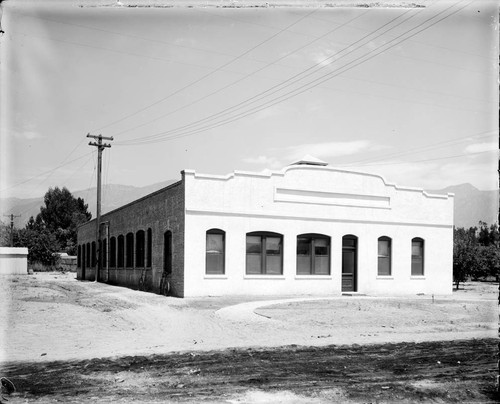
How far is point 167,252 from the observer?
25219mm

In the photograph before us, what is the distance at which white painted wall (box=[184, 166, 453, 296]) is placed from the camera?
23266mm

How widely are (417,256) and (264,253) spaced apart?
914 centimetres

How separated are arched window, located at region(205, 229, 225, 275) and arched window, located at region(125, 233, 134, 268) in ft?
29.8

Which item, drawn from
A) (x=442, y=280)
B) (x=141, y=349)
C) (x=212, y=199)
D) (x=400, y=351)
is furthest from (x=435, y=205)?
(x=141, y=349)

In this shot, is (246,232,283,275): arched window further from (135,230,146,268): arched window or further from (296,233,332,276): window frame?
(135,230,146,268): arched window

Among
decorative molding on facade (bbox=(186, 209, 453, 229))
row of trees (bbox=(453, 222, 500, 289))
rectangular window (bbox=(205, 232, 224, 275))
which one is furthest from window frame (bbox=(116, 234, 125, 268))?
row of trees (bbox=(453, 222, 500, 289))

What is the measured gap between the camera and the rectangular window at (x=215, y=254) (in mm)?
23391

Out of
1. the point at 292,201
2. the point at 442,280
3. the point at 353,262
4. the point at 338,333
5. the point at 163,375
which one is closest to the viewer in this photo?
the point at 163,375

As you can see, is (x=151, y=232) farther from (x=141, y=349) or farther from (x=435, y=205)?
(x=141, y=349)

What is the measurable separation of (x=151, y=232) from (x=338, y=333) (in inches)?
632

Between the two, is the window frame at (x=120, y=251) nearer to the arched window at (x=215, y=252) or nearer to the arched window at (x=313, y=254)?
the arched window at (x=215, y=252)

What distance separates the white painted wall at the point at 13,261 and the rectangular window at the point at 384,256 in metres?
38.6

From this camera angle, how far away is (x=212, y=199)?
23.4 m

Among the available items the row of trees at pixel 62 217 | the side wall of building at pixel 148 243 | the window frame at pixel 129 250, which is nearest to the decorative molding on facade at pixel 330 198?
the side wall of building at pixel 148 243
